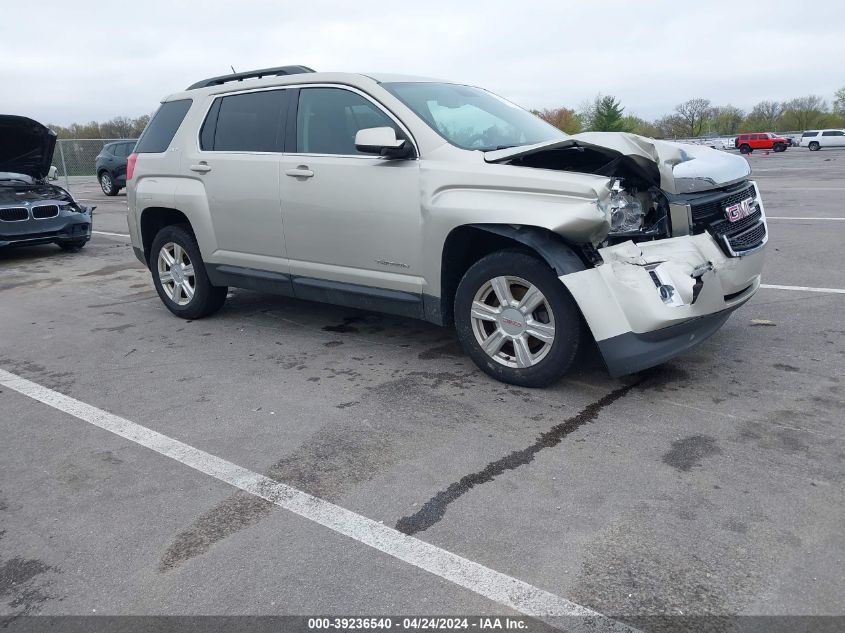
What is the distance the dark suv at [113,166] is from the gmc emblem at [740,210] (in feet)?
66.3

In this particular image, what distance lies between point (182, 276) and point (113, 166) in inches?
683

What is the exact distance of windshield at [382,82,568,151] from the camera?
183 inches

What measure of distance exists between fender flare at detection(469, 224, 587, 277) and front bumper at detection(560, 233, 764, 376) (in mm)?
57

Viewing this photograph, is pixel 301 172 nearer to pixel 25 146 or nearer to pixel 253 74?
pixel 253 74

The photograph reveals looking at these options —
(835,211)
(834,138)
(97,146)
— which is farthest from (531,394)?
(834,138)

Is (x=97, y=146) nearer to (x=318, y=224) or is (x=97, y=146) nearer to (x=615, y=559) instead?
→ (x=318, y=224)

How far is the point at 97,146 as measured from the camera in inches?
1090

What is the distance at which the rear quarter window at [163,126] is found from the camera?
615 centimetres

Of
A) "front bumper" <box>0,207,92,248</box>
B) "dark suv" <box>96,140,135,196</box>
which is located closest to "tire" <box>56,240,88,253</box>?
"front bumper" <box>0,207,92,248</box>

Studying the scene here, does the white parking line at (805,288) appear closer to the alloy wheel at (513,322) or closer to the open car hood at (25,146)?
the alloy wheel at (513,322)

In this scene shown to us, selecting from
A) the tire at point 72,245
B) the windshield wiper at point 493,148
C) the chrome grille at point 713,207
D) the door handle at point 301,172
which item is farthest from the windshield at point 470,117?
the tire at point 72,245

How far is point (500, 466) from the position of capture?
3.37 meters

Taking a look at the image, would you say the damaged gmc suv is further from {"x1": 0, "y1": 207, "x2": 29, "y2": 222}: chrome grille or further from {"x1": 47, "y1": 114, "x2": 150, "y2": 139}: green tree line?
{"x1": 47, "y1": 114, "x2": 150, "y2": 139}: green tree line

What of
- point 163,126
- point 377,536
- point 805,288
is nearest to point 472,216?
point 377,536
